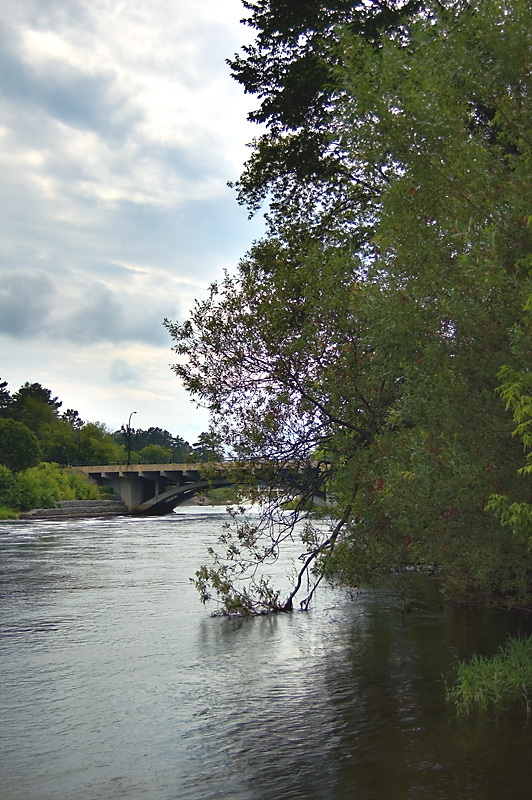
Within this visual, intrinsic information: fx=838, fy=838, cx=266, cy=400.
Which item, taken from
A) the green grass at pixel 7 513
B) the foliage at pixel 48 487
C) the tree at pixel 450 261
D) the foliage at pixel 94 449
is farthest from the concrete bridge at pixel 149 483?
the tree at pixel 450 261

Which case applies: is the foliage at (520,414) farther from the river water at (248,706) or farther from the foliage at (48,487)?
the foliage at (48,487)

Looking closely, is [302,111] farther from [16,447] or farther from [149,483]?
[149,483]

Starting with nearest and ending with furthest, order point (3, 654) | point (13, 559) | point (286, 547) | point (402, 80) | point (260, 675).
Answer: point (402, 80) < point (260, 675) < point (3, 654) < point (13, 559) < point (286, 547)

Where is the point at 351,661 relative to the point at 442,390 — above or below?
below

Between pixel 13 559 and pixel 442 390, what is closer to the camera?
pixel 442 390

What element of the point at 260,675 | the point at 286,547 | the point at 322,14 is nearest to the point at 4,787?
the point at 260,675

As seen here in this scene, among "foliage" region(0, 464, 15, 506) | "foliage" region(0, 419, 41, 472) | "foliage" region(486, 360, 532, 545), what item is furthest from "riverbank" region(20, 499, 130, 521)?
"foliage" region(486, 360, 532, 545)

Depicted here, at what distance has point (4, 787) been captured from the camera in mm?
8477

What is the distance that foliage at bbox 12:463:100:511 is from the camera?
80875 millimetres

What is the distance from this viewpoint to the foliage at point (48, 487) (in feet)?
265

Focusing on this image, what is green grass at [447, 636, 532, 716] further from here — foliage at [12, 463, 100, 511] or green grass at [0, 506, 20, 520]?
foliage at [12, 463, 100, 511]

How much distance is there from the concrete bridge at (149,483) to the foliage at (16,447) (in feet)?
33.3

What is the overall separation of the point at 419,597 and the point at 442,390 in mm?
12484

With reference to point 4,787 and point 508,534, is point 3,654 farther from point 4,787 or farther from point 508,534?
point 508,534
